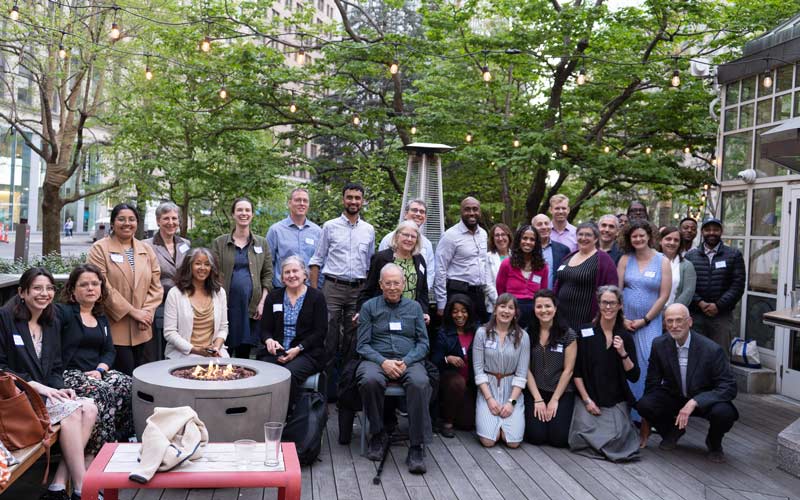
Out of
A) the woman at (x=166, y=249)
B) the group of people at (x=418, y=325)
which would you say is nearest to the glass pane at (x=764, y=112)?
the group of people at (x=418, y=325)

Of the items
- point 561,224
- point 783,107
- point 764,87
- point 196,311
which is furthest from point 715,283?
point 196,311

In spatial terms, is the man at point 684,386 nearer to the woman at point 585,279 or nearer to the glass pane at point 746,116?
the woman at point 585,279

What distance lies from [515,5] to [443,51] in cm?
139

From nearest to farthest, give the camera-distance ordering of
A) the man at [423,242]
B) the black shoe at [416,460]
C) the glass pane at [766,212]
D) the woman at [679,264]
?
the black shoe at [416,460], the man at [423,242], the woman at [679,264], the glass pane at [766,212]

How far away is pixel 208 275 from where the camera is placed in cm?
499

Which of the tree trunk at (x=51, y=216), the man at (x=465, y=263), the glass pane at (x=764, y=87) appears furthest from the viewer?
the tree trunk at (x=51, y=216)

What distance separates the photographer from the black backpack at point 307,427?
14.7 feet

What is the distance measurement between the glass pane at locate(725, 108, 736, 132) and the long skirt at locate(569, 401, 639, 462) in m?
4.81

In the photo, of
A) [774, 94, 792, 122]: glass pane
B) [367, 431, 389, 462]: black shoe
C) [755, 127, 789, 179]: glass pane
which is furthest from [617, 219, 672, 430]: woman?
[774, 94, 792, 122]: glass pane

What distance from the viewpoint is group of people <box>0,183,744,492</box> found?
4453mm

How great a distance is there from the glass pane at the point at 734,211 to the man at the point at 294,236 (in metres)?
5.13

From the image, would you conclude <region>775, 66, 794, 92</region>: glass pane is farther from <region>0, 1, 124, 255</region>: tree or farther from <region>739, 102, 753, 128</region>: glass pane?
<region>0, 1, 124, 255</region>: tree

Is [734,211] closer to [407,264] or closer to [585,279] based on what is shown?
[585,279]

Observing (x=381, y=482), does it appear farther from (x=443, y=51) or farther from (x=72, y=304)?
(x=443, y=51)
